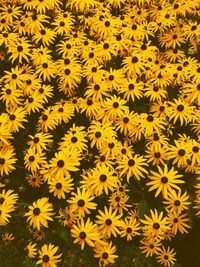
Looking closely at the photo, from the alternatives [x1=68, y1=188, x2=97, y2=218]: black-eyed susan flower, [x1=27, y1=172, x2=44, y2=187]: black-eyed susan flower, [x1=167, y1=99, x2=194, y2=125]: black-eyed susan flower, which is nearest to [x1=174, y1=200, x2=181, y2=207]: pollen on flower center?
[x1=68, y1=188, x2=97, y2=218]: black-eyed susan flower

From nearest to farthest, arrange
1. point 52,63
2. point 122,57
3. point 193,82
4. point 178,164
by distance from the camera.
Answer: point 178,164 < point 193,82 < point 52,63 < point 122,57

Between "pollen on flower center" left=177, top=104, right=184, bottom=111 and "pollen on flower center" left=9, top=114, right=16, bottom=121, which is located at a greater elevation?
"pollen on flower center" left=177, top=104, right=184, bottom=111

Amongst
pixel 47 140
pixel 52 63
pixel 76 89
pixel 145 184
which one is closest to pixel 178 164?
pixel 145 184

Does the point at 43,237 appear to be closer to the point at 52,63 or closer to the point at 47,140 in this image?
the point at 47,140

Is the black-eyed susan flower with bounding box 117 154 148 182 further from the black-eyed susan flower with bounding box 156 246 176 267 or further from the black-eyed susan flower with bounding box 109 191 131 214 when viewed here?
the black-eyed susan flower with bounding box 156 246 176 267

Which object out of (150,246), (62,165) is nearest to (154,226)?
(150,246)

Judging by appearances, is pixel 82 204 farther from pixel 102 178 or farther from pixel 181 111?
pixel 181 111

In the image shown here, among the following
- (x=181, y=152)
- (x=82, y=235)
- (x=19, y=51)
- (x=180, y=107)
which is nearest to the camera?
(x=82, y=235)

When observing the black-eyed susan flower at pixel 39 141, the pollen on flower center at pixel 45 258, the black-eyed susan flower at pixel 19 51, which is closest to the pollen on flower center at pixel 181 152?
the black-eyed susan flower at pixel 39 141
